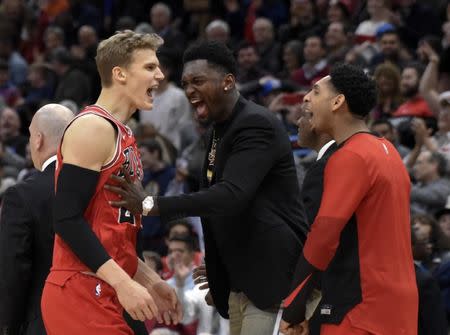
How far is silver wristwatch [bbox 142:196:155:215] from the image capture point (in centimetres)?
491

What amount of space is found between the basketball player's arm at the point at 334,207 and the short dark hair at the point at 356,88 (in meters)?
0.28

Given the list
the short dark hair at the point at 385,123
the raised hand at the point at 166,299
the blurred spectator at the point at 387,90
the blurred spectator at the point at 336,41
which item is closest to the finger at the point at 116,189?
the raised hand at the point at 166,299

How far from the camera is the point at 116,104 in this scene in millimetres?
4992

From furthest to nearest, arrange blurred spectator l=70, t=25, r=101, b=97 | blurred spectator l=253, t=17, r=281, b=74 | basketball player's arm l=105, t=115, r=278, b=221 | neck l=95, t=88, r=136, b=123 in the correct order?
blurred spectator l=70, t=25, r=101, b=97
blurred spectator l=253, t=17, r=281, b=74
neck l=95, t=88, r=136, b=123
basketball player's arm l=105, t=115, r=278, b=221

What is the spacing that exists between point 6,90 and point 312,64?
4879 millimetres

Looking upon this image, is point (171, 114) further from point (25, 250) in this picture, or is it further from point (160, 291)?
point (160, 291)

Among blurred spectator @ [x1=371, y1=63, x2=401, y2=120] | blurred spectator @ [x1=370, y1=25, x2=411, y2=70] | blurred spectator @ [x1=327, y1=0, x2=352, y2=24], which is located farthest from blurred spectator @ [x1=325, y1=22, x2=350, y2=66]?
blurred spectator @ [x1=371, y1=63, x2=401, y2=120]

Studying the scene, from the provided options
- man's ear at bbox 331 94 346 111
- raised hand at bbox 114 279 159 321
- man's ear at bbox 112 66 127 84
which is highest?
man's ear at bbox 112 66 127 84

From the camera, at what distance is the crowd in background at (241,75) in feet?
30.6

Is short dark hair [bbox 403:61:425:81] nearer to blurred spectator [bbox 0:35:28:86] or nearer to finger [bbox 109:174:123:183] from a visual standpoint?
finger [bbox 109:174:123:183]

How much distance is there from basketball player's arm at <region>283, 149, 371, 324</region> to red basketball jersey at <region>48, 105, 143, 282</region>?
0.80 metres

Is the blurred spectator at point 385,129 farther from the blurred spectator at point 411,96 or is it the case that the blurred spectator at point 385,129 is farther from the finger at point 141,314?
the finger at point 141,314

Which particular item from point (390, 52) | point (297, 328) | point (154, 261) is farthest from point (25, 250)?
point (390, 52)

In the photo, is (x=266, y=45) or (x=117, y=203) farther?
(x=266, y=45)
